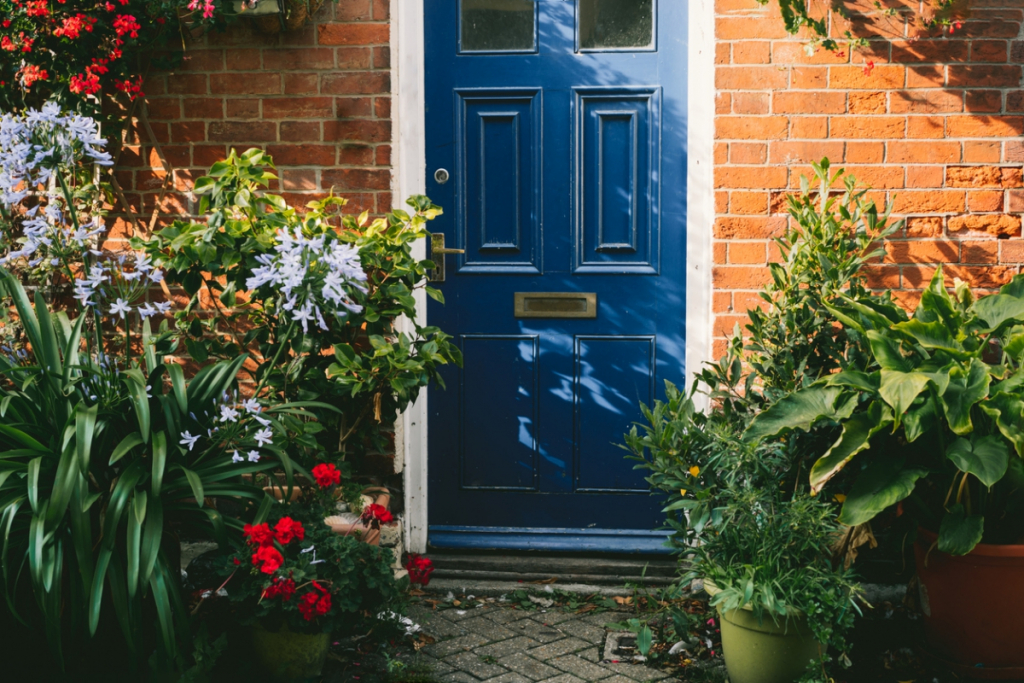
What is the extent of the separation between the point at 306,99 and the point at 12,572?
6.11 ft

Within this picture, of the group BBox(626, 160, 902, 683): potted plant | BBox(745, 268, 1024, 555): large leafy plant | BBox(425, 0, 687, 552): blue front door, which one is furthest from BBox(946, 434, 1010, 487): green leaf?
BBox(425, 0, 687, 552): blue front door

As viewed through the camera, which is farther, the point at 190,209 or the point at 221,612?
the point at 190,209

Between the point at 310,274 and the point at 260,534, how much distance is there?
757mm

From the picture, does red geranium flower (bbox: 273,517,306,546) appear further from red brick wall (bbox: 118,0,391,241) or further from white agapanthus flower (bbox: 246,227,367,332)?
red brick wall (bbox: 118,0,391,241)

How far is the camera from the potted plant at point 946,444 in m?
2.39

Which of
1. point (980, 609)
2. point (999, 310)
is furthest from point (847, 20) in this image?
point (980, 609)

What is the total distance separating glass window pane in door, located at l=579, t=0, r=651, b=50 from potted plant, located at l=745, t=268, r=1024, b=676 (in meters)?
1.32

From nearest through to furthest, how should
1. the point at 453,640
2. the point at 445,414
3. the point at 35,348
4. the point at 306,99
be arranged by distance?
the point at 35,348, the point at 453,640, the point at 306,99, the point at 445,414

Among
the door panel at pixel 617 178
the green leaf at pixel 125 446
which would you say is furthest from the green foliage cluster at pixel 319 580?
the door panel at pixel 617 178

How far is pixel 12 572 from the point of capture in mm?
2340

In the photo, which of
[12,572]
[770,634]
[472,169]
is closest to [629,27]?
[472,169]

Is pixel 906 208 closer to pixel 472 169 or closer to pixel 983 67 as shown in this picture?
pixel 983 67

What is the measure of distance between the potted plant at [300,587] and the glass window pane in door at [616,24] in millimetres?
2058

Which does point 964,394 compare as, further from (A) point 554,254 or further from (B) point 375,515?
(B) point 375,515
